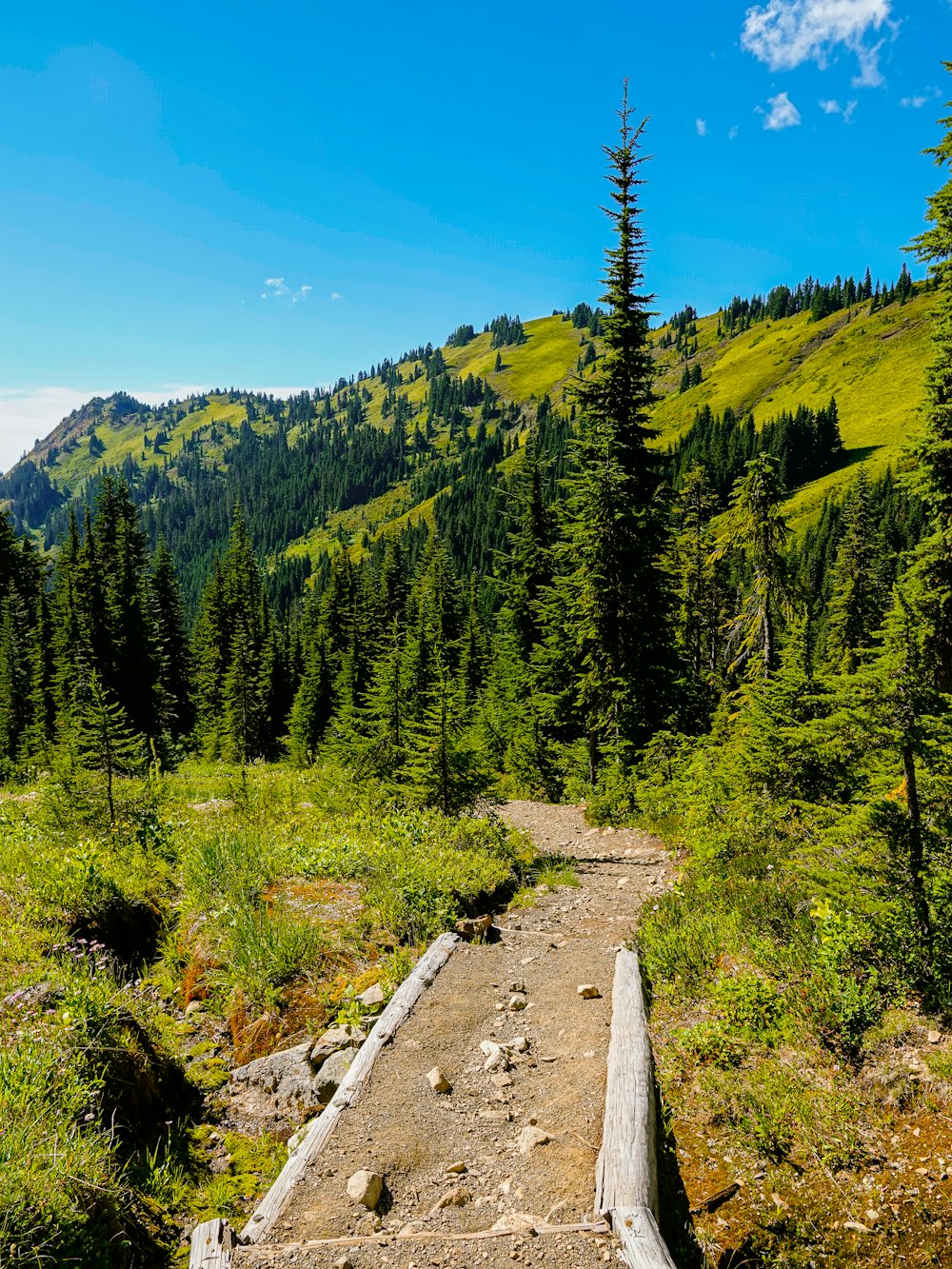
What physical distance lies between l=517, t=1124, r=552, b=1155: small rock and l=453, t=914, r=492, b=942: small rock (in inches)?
142

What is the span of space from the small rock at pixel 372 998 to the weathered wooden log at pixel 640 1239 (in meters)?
3.53

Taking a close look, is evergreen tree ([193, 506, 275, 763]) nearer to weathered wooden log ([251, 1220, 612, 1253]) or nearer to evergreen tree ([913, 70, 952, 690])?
evergreen tree ([913, 70, 952, 690])

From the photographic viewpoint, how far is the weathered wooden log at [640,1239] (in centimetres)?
356

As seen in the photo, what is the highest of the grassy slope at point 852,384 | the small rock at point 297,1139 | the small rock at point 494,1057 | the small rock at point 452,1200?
the grassy slope at point 852,384

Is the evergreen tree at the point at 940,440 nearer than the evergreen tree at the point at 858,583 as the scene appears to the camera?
Yes

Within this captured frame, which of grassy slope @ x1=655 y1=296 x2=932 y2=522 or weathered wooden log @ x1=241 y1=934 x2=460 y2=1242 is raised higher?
grassy slope @ x1=655 y1=296 x2=932 y2=522

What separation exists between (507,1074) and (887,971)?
3445 mm

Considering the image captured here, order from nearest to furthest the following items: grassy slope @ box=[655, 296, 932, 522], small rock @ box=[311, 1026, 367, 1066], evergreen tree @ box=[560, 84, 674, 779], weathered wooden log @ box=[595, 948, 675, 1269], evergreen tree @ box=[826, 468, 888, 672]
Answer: weathered wooden log @ box=[595, 948, 675, 1269] < small rock @ box=[311, 1026, 367, 1066] < evergreen tree @ box=[560, 84, 674, 779] < evergreen tree @ box=[826, 468, 888, 672] < grassy slope @ box=[655, 296, 932, 522]

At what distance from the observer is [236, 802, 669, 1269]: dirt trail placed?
3.74m

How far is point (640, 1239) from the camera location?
3.68 meters

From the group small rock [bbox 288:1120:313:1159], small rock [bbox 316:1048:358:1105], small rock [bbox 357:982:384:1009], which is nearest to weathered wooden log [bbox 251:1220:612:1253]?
small rock [bbox 288:1120:313:1159]

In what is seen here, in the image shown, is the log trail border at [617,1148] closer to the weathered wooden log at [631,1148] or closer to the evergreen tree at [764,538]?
the weathered wooden log at [631,1148]

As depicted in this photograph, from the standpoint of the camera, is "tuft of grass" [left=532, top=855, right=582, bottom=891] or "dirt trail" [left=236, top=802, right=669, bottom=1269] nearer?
"dirt trail" [left=236, top=802, right=669, bottom=1269]

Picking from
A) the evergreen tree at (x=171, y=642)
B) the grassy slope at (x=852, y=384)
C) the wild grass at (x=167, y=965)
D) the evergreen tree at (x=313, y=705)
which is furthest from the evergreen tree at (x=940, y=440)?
the grassy slope at (x=852, y=384)
